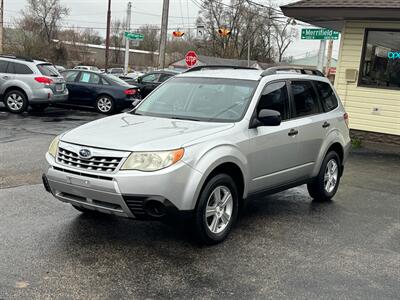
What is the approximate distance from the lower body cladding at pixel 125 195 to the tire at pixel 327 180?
2.76 m

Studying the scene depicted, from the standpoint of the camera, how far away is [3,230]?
4.94 meters

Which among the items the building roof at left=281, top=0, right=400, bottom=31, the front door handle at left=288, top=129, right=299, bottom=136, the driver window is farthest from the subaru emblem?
the building roof at left=281, top=0, right=400, bottom=31

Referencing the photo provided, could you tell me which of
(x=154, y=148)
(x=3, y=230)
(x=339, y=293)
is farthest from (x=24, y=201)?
(x=339, y=293)

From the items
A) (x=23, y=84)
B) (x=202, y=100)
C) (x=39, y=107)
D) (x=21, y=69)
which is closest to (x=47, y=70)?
(x=21, y=69)

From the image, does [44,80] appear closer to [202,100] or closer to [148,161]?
[202,100]

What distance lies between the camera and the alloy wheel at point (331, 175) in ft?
22.5

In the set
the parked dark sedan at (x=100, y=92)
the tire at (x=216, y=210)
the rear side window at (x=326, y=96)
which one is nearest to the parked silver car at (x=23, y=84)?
the parked dark sedan at (x=100, y=92)

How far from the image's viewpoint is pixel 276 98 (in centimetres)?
584

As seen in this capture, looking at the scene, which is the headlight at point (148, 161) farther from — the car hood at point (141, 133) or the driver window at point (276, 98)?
the driver window at point (276, 98)

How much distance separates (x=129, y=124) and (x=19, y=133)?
7.02 metres

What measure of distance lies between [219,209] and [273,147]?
109 cm

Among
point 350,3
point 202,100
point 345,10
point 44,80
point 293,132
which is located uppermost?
point 350,3

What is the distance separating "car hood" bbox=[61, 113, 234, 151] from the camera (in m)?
4.44

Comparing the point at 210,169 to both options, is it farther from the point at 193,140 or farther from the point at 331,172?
the point at 331,172
